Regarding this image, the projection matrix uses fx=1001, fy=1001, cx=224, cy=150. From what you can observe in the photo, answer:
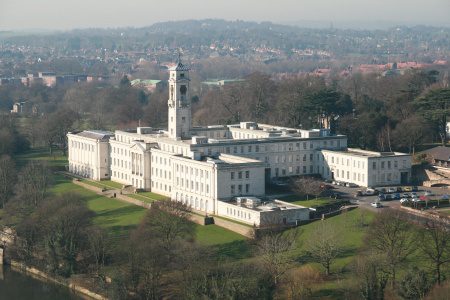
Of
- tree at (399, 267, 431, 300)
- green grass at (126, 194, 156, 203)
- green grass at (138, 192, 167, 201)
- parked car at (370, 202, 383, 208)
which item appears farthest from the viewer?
green grass at (138, 192, 167, 201)

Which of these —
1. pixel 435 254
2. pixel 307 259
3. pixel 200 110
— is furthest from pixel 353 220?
pixel 200 110

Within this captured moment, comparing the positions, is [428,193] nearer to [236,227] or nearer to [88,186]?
[236,227]

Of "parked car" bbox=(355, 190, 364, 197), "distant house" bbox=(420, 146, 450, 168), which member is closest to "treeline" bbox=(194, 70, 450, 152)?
"distant house" bbox=(420, 146, 450, 168)

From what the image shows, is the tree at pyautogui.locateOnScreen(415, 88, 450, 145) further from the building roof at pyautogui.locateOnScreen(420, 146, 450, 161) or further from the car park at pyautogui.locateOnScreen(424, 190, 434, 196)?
the car park at pyautogui.locateOnScreen(424, 190, 434, 196)

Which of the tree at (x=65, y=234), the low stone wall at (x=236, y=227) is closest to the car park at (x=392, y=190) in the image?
the low stone wall at (x=236, y=227)

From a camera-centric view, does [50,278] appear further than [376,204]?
No

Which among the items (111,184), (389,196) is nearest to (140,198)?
(111,184)
